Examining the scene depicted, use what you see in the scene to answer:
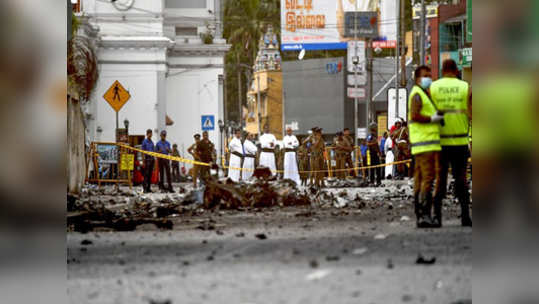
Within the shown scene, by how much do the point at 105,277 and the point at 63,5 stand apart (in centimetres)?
295

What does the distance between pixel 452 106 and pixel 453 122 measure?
0.69 ft

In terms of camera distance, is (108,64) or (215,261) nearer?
(215,261)

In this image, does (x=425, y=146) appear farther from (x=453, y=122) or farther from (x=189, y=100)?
(x=189, y=100)

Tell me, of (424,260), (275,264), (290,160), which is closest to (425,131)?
(424,260)

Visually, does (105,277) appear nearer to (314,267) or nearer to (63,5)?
(314,267)

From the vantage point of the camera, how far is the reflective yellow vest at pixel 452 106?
12.0 meters

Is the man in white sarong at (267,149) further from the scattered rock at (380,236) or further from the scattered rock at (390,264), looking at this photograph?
the scattered rock at (390,264)

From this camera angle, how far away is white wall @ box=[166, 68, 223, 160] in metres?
61.1

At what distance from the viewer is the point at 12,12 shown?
5738 mm

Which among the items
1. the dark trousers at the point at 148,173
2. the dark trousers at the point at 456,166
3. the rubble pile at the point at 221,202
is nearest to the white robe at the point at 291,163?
the dark trousers at the point at 148,173

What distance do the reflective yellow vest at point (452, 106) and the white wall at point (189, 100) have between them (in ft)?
159

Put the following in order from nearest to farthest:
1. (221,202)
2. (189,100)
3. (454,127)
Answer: (454,127), (221,202), (189,100)

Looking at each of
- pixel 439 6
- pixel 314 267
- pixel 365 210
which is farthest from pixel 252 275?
pixel 439 6

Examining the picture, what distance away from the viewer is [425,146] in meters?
12.0
